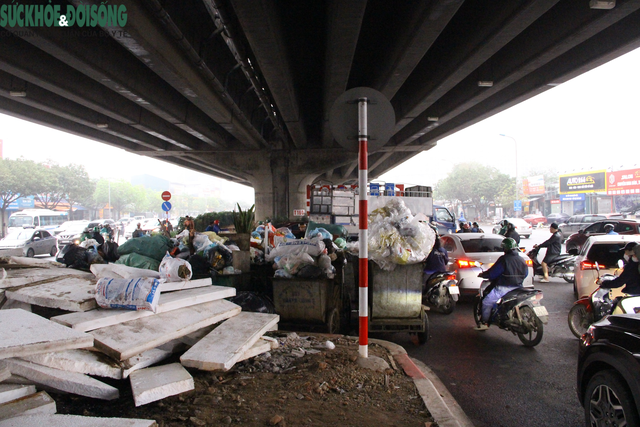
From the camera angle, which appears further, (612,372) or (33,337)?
(612,372)

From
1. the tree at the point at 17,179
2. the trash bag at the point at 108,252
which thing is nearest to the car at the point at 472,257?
the trash bag at the point at 108,252

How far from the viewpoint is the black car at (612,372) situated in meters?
2.64

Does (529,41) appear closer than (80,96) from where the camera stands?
Yes

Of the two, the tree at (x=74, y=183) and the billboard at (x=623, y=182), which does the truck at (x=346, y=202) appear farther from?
the tree at (x=74, y=183)

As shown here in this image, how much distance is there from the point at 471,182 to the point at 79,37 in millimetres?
62321

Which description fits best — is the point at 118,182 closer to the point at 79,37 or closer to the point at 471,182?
the point at 471,182

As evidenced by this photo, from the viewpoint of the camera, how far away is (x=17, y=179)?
4341 cm

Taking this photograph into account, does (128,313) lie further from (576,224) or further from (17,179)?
(17,179)

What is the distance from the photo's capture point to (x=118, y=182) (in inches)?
3278

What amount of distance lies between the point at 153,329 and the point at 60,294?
1.22m

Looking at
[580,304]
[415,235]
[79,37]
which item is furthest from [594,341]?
[79,37]

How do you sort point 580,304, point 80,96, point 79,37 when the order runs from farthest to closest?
point 80,96 < point 79,37 < point 580,304

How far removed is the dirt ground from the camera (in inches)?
113

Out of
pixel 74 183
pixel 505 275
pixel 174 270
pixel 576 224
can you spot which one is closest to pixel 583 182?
pixel 576 224
